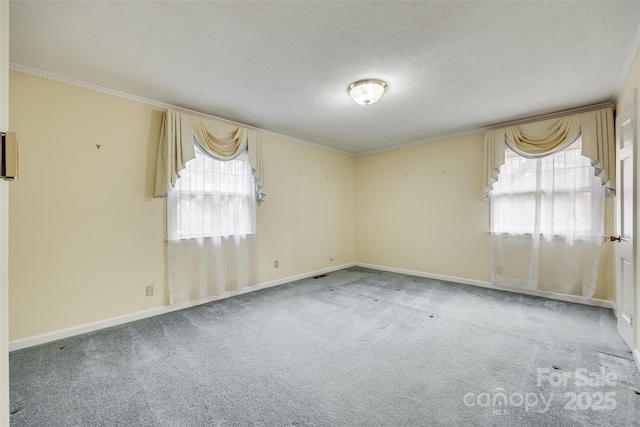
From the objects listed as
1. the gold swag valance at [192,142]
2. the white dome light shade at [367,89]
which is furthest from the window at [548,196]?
the gold swag valance at [192,142]

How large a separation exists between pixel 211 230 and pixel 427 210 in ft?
11.7

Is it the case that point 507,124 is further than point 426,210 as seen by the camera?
No

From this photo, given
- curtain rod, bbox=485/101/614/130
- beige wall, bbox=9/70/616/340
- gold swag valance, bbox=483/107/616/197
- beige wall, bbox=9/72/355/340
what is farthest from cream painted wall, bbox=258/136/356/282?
curtain rod, bbox=485/101/614/130

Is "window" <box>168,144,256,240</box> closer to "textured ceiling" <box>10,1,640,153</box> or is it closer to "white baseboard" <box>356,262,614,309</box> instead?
"textured ceiling" <box>10,1,640,153</box>

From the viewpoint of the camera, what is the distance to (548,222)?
371cm

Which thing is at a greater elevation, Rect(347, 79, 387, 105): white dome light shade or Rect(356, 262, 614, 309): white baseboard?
Rect(347, 79, 387, 105): white dome light shade

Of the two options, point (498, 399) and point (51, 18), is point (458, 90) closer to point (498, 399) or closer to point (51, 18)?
point (498, 399)

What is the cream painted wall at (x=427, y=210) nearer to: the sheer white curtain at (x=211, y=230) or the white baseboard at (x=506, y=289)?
the white baseboard at (x=506, y=289)

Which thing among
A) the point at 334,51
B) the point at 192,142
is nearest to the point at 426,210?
the point at 334,51

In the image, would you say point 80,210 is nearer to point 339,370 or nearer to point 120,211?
point 120,211

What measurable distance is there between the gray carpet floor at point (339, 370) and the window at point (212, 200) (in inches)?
40.8

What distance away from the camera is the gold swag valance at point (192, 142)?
10.5ft

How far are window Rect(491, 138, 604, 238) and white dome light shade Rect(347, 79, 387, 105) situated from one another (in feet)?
8.10

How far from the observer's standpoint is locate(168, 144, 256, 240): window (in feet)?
11.2
